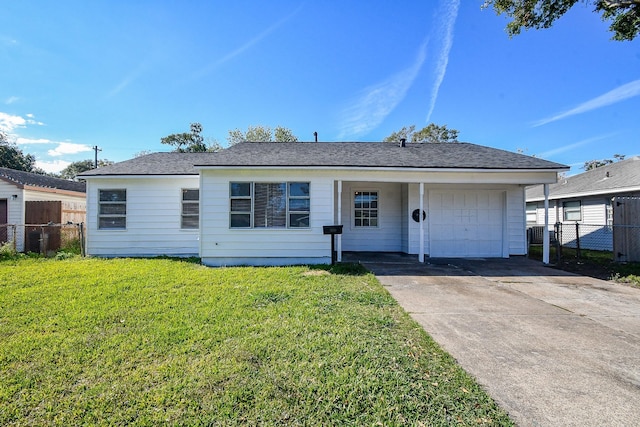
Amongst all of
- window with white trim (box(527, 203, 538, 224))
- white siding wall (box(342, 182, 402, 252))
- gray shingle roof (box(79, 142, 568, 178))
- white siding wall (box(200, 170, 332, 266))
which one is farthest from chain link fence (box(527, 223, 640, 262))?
white siding wall (box(200, 170, 332, 266))

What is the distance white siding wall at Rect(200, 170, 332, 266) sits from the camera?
26.6 feet

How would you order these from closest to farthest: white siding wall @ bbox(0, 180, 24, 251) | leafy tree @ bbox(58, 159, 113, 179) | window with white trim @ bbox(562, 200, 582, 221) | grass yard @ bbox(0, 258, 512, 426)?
grass yard @ bbox(0, 258, 512, 426) → white siding wall @ bbox(0, 180, 24, 251) → window with white trim @ bbox(562, 200, 582, 221) → leafy tree @ bbox(58, 159, 113, 179)

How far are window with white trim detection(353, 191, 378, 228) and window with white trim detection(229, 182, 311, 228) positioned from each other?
2.85 meters

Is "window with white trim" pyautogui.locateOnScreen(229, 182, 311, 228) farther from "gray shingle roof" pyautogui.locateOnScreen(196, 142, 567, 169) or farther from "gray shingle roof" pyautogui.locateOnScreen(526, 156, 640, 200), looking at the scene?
"gray shingle roof" pyautogui.locateOnScreen(526, 156, 640, 200)

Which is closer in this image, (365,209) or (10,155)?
(365,209)

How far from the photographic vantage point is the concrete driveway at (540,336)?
2.24 meters

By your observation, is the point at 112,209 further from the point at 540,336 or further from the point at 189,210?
the point at 540,336

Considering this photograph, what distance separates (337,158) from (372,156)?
135 cm

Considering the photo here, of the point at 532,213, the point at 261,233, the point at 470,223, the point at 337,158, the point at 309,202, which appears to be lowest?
the point at 261,233

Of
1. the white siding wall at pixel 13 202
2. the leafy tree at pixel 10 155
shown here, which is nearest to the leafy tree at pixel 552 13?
the white siding wall at pixel 13 202

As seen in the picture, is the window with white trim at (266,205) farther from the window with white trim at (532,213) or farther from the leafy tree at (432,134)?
the leafy tree at (432,134)

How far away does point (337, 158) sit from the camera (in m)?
8.79

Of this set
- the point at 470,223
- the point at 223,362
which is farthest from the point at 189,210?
the point at 470,223

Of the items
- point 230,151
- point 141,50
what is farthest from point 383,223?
point 141,50
